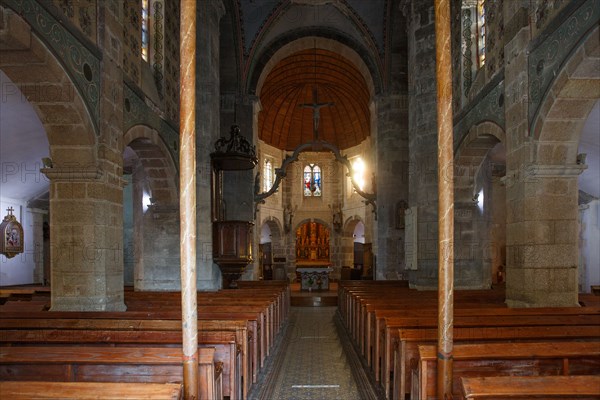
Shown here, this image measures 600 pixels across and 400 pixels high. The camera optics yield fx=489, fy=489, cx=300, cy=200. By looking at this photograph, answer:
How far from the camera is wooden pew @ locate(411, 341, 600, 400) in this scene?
3.55 m

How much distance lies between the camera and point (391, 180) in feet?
51.6

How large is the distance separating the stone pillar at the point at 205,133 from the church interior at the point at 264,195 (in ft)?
0.14

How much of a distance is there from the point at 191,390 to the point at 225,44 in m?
13.6

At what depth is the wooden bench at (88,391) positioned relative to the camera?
2756mm

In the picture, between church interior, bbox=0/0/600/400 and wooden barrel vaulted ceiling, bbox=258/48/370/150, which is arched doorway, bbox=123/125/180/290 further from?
wooden barrel vaulted ceiling, bbox=258/48/370/150

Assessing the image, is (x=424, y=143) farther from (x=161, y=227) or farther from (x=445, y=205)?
(x=445, y=205)

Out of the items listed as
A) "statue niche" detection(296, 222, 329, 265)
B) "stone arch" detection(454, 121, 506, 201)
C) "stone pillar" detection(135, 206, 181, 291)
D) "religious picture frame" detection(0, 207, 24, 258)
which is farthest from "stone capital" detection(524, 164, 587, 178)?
"statue niche" detection(296, 222, 329, 265)

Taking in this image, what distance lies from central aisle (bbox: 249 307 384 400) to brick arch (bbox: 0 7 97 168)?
11.8 ft

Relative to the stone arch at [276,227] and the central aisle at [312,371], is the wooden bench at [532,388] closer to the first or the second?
the central aisle at [312,371]

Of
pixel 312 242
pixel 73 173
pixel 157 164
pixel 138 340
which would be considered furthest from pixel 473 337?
pixel 312 242

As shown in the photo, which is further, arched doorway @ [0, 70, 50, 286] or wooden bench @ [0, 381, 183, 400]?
arched doorway @ [0, 70, 50, 286]

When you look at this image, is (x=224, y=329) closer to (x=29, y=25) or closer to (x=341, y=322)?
(x=29, y=25)

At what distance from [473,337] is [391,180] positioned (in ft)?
38.3

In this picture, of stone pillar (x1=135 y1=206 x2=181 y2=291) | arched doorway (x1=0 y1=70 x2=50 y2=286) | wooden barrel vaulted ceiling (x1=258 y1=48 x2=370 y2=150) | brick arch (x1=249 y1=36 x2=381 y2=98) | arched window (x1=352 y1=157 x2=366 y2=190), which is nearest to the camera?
arched doorway (x1=0 y1=70 x2=50 y2=286)
